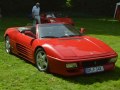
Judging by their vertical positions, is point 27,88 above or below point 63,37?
below

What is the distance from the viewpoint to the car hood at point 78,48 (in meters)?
7.73

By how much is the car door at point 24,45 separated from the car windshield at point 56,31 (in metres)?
0.36

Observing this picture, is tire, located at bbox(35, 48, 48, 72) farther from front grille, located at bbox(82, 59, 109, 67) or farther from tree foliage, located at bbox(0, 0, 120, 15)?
tree foliage, located at bbox(0, 0, 120, 15)

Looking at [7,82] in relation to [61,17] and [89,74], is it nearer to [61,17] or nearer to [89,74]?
[89,74]

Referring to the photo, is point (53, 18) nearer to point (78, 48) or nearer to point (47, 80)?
point (78, 48)

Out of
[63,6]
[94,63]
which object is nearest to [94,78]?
[94,63]

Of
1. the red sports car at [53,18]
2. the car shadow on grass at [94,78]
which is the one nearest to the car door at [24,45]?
the car shadow on grass at [94,78]

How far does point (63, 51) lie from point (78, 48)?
0.44 meters

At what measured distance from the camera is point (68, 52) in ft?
25.5

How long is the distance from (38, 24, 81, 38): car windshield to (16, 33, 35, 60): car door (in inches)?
14.2

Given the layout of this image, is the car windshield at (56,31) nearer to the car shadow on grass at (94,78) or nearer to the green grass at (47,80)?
the green grass at (47,80)

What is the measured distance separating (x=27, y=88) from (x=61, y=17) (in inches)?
599

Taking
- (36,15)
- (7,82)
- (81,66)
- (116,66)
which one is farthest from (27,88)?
(36,15)

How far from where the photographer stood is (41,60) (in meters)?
8.29
